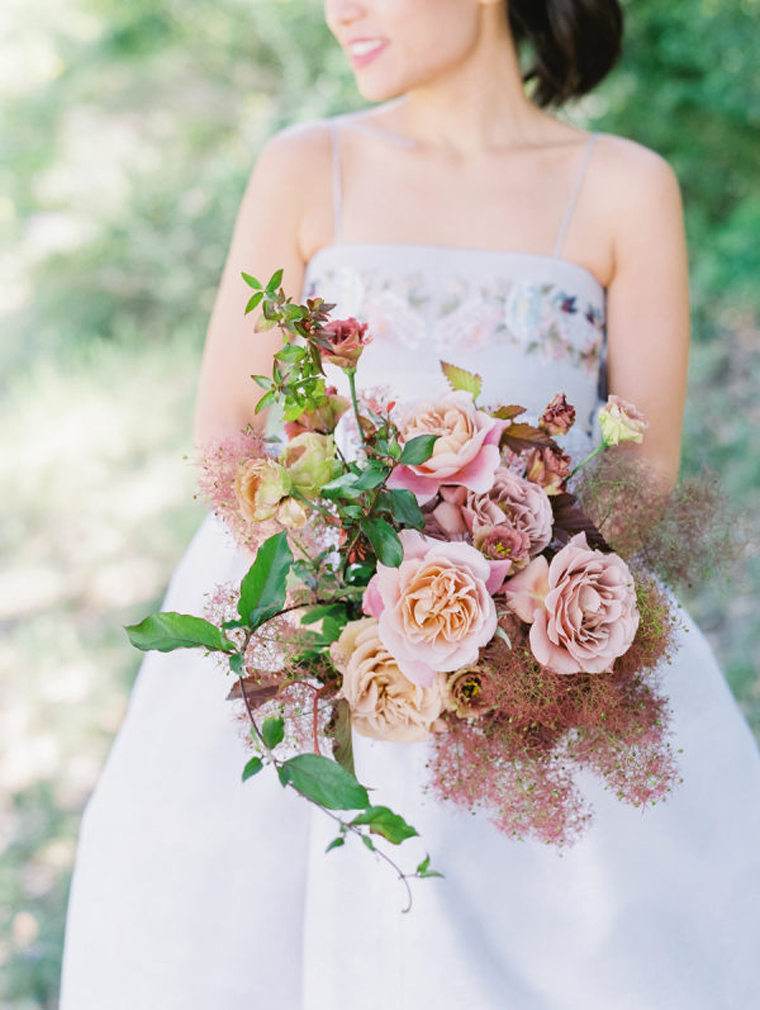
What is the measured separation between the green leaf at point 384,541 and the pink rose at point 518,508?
99mm

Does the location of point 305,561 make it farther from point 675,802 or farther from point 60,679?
point 60,679

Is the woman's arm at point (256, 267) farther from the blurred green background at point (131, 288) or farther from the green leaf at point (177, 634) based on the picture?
the blurred green background at point (131, 288)

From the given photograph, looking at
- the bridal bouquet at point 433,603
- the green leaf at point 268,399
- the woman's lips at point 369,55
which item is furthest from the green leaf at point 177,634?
the woman's lips at point 369,55

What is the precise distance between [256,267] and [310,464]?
85 centimetres

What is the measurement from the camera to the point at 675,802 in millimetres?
1525

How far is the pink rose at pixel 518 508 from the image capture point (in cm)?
108

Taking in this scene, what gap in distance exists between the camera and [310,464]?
1052 millimetres

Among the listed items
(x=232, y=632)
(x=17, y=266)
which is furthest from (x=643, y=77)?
(x=232, y=632)

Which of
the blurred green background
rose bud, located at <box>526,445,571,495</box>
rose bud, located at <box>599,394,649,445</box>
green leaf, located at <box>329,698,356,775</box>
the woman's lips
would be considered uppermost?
the woman's lips

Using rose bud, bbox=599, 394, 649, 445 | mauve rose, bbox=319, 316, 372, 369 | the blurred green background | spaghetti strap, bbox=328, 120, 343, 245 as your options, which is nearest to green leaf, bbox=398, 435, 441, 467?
mauve rose, bbox=319, 316, 372, 369

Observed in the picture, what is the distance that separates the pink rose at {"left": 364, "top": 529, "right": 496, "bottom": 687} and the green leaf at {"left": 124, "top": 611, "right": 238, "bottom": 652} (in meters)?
0.16

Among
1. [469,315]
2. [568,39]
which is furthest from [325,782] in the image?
[568,39]

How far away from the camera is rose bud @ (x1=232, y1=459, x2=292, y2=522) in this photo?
3.37 feet

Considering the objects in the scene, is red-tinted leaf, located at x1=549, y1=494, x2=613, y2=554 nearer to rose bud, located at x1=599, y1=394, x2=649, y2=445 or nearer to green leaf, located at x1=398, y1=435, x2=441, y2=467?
rose bud, located at x1=599, y1=394, x2=649, y2=445
